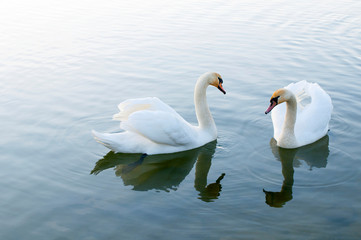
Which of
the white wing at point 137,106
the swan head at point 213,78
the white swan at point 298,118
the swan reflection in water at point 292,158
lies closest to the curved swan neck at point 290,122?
the white swan at point 298,118

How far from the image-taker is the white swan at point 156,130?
7.92m

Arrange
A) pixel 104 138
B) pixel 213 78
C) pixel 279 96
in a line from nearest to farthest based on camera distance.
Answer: pixel 104 138 → pixel 279 96 → pixel 213 78

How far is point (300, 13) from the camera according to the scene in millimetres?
18938

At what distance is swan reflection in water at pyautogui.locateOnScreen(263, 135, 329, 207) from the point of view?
7.19m

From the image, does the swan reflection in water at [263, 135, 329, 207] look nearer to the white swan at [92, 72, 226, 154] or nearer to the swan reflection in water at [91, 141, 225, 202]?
the swan reflection in water at [91, 141, 225, 202]

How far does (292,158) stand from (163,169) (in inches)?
86.6

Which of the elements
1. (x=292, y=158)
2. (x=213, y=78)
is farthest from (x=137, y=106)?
(x=292, y=158)

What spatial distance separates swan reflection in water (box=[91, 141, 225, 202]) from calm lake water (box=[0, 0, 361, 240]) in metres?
0.03

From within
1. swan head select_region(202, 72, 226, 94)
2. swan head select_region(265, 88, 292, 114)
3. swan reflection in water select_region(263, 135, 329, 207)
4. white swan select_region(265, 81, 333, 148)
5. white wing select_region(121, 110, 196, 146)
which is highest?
swan head select_region(202, 72, 226, 94)

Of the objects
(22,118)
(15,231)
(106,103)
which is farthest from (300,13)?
(15,231)

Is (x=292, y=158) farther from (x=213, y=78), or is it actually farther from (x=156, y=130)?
(x=156, y=130)

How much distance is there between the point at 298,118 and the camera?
9078mm

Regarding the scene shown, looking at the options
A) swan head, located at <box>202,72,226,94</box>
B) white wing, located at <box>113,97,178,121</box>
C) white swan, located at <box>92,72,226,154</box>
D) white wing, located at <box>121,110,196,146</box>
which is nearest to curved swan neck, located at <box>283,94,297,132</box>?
swan head, located at <box>202,72,226,94</box>

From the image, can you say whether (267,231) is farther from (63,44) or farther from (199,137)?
(63,44)
